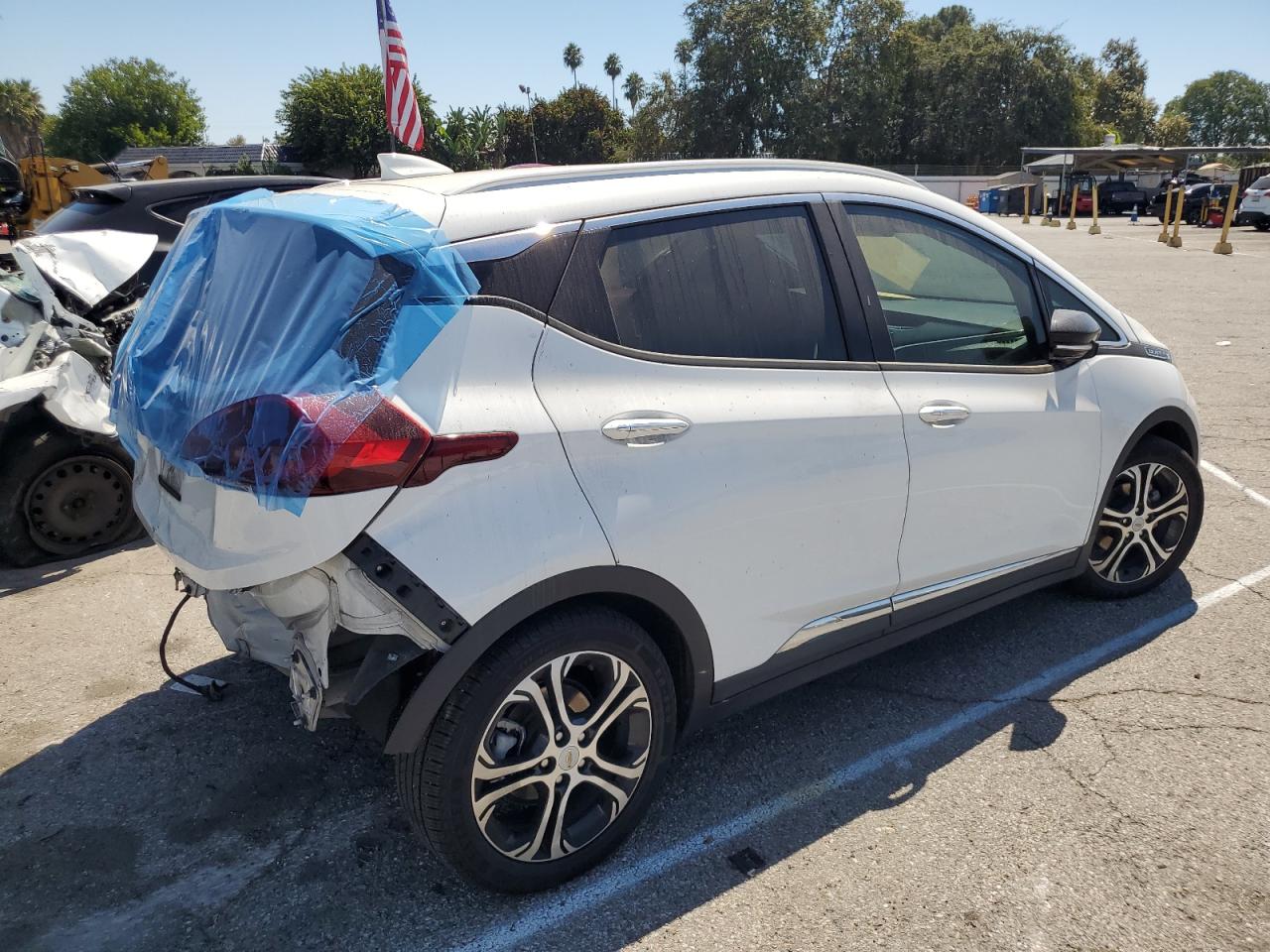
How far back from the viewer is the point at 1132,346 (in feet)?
12.5

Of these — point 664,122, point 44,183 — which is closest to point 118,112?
point 664,122

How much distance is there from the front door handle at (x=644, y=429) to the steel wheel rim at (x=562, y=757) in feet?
1.83

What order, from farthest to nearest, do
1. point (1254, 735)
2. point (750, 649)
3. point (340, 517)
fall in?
1. point (1254, 735)
2. point (750, 649)
3. point (340, 517)

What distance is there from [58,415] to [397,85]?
5785 mm

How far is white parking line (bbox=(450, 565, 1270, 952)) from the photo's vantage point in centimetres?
234

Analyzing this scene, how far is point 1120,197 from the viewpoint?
4044 cm

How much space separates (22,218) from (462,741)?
1757cm

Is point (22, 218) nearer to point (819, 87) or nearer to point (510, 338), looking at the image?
point (510, 338)

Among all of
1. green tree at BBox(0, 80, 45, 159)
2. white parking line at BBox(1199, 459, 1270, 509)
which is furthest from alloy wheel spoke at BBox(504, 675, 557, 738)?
green tree at BBox(0, 80, 45, 159)

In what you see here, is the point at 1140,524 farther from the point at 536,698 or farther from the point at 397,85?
the point at 397,85

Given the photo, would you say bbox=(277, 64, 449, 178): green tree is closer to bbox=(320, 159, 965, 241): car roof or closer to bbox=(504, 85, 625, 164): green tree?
bbox=(504, 85, 625, 164): green tree

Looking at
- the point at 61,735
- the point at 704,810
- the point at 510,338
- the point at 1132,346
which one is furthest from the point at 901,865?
the point at 61,735

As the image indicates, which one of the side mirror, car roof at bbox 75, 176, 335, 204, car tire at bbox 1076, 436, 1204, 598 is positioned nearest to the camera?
the side mirror

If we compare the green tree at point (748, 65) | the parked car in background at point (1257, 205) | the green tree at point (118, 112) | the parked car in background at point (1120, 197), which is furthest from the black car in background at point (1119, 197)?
the green tree at point (118, 112)
